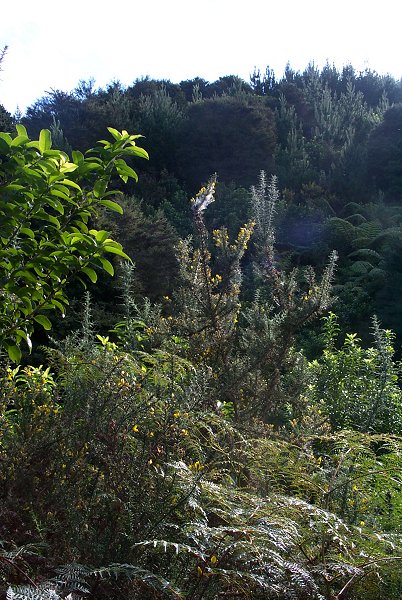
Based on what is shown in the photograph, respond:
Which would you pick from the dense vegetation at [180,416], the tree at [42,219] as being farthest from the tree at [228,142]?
the tree at [42,219]

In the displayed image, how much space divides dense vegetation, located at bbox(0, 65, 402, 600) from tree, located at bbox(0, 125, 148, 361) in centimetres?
1

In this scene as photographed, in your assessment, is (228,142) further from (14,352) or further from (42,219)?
(14,352)

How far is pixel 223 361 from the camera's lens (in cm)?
464

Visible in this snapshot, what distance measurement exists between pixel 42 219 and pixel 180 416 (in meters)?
1.10

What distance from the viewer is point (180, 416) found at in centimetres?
240

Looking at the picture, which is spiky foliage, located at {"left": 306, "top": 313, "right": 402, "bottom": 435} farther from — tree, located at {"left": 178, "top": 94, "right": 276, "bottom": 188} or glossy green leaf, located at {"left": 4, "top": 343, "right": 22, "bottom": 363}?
tree, located at {"left": 178, "top": 94, "right": 276, "bottom": 188}

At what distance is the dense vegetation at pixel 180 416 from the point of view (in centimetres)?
191

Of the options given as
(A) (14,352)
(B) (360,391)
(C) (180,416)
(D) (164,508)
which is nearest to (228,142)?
(B) (360,391)

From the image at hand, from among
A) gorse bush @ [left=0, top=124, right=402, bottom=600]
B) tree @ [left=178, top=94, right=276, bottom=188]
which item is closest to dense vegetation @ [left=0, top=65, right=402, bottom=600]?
gorse bush @ [left=0, top=124, right=402, bottom=600]

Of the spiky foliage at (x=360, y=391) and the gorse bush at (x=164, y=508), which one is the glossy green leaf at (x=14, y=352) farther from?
the spiky foliage at (x=360, y=391)

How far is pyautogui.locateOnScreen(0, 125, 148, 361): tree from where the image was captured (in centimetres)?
282

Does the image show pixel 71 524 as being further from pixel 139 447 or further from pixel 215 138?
pixel 215 138

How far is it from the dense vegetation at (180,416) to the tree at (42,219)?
0.01m

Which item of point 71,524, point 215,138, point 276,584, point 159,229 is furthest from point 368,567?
point 215,138
